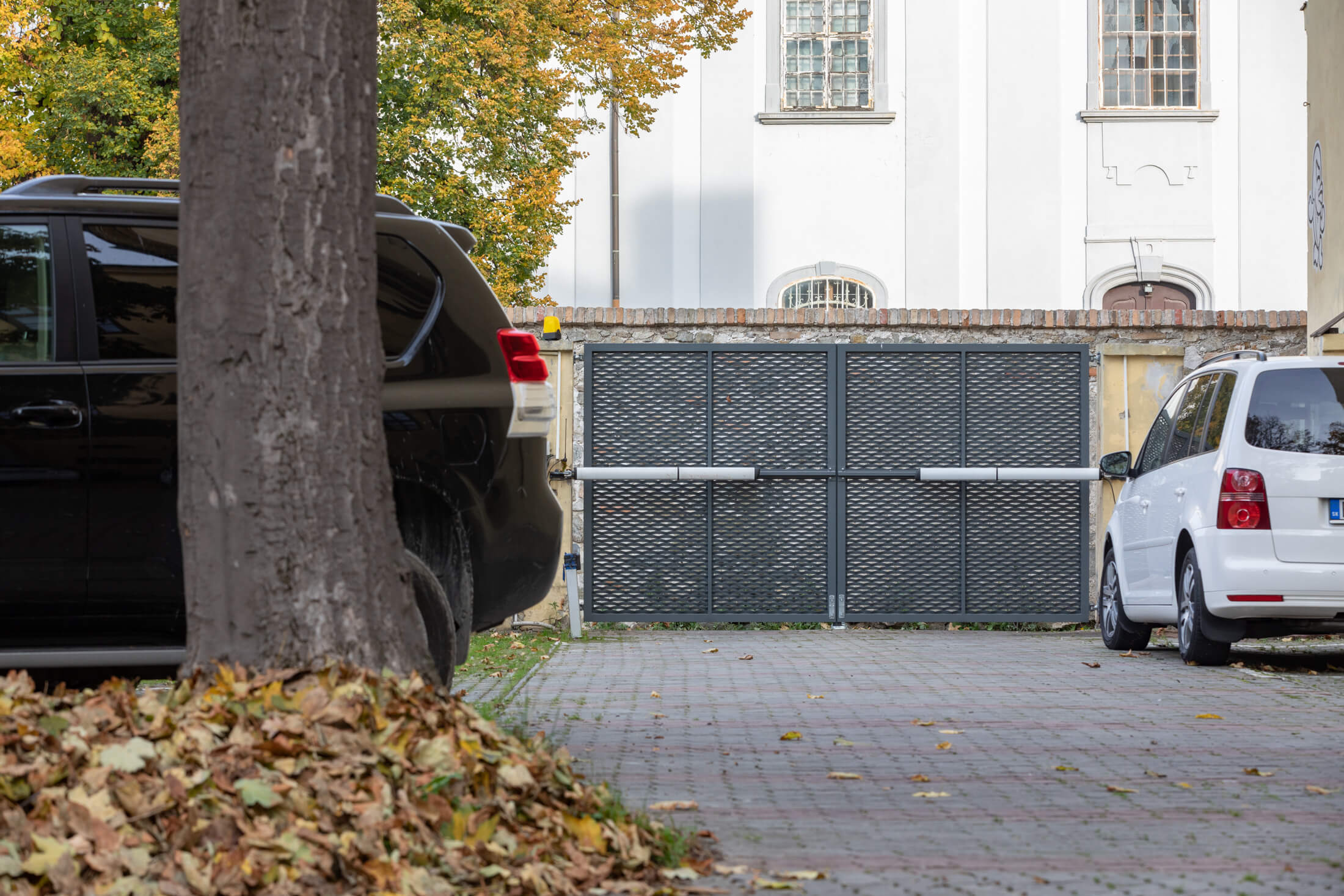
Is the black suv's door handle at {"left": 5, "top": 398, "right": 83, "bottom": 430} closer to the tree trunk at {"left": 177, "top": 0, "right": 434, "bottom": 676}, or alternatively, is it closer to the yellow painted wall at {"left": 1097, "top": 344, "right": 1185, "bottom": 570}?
the tree trunk at {"left": 177, "top": 0, "right": 434, "bottom": 676}

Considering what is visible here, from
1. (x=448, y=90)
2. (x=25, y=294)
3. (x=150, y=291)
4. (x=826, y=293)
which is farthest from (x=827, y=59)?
(x=25, y=294)

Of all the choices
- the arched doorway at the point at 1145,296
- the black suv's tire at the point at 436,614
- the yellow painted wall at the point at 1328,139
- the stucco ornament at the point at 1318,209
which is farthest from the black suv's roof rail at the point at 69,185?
the arched doorway at the point at 1145,296

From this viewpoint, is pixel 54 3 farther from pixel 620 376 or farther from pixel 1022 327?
pixel 1022 327

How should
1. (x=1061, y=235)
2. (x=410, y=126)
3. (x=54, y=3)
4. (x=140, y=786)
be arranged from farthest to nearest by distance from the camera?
(x=1061, y=235), (x=54, y=3), (x=410, y=126), (x=140, y=786)

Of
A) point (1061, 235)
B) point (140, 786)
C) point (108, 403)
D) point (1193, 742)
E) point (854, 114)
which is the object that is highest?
point (854, 114)

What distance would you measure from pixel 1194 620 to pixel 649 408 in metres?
4.76

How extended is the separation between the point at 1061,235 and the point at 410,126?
1135cm

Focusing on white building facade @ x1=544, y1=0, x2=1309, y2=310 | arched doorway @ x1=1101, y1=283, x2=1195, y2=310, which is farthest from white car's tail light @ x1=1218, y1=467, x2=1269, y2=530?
arched doorway @ x1=1101, y1=283, x2=1195, y2=310

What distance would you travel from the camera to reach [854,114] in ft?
85.5

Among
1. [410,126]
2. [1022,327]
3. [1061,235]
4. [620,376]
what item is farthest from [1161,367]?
[1061,235]

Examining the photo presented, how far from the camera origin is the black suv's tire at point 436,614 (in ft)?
17.4

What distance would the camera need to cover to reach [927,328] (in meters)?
12.1

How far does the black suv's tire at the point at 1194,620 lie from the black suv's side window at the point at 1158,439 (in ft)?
3.36

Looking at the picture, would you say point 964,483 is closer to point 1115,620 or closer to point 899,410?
point 899,410
